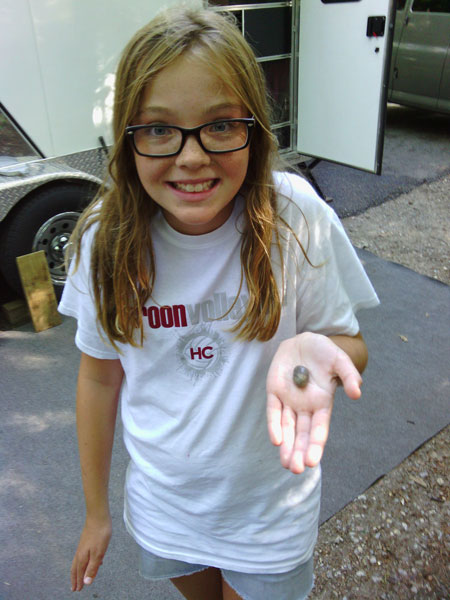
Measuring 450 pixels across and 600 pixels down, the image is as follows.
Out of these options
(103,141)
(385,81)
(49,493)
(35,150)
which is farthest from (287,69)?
(49,493)

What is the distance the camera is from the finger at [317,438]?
107 centimetres

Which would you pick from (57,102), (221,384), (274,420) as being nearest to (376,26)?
(57,102)

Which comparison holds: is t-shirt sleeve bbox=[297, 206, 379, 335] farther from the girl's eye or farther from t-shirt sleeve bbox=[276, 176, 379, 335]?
the girl's eye

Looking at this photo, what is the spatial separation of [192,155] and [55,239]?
3.32 meters

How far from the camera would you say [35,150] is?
4.14 meters

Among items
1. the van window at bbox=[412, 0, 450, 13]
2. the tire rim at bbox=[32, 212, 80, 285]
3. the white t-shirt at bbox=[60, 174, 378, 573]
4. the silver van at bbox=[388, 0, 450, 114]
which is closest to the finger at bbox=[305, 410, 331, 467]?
the white t-shirt at bbox=[60, 174, 378, 573]

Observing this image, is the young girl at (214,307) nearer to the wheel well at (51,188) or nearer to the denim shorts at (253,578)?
the denim shorts at (253,578)

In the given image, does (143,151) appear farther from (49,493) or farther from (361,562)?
(49,493)

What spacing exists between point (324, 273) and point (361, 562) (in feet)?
5.43

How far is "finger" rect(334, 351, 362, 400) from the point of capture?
42.1 inches

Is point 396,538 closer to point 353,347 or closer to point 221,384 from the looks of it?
point 353,347

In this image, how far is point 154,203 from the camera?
1372mm

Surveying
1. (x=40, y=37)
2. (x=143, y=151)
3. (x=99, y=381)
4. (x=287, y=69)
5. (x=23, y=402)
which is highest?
(x=143, y=151)

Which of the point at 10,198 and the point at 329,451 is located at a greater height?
the point at 10,198
